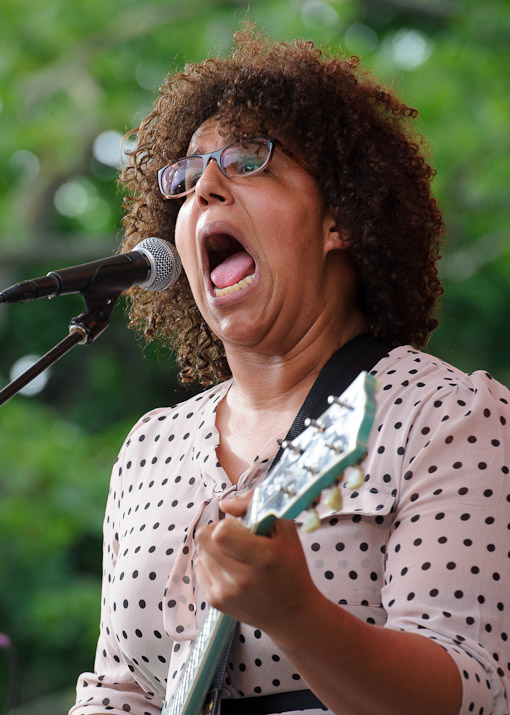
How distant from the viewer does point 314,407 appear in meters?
1.84

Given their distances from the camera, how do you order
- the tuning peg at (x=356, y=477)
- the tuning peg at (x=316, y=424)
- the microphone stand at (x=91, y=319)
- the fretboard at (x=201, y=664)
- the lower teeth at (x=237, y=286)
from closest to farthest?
1. the tuning peg at (x=356, y=477)
2. the tuning peg at (x=316, y=424)
3. the fretboard at (x=201, y=664)
4. the microphone stand at (x=91, y=319)
5. the lower teeth at (x=237, y=286)

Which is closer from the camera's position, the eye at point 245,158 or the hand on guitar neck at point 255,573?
the hand on guitar neck at point 255,573

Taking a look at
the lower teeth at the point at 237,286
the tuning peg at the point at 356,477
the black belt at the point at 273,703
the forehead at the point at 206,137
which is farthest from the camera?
the forehead at the point at 206,137

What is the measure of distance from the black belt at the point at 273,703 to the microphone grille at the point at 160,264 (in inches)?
31.6

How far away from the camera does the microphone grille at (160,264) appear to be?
1.95 meters

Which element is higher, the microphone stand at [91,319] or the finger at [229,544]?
the microphone stand at [91,319]

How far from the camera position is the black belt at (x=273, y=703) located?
5.24 ft

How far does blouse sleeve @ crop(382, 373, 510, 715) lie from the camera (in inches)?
55.7

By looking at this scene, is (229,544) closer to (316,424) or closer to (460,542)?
(316,424)

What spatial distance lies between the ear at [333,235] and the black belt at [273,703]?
2.84ft

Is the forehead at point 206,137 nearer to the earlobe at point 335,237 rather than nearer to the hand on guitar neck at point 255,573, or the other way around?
the earlobe at point 335,237

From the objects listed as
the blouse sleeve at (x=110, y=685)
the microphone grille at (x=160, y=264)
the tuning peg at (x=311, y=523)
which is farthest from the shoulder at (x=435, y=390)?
the blouse sleeve at (x=110, y=685)

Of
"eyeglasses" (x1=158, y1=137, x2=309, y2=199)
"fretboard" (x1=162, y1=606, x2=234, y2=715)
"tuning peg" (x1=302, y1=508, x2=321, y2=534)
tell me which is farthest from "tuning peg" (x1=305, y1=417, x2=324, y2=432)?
"eyeglasses" (x1=158, y1=137, x2=309, y2=199)

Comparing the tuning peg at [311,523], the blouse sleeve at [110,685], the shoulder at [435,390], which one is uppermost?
the shoulder at [435,390]
